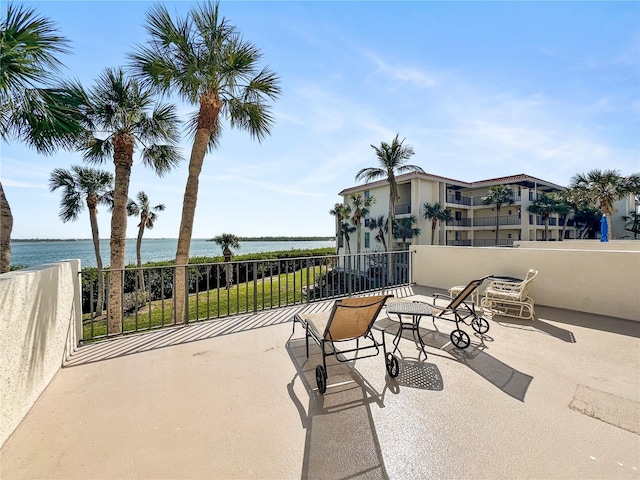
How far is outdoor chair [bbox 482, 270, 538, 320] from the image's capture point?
4.36 m

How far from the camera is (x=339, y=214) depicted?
29.8m

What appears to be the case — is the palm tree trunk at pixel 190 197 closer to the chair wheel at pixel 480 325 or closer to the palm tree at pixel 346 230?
the chair wheel at pixel 480 325

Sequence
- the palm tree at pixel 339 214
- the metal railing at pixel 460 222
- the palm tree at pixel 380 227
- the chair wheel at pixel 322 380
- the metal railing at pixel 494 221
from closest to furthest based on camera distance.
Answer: the chair wheel at pixel 322 380
the metal railing at pixel 494 221
the palm tree at pixel 380 227
the metal railing at pixel 460 222
the palm tree at pixel 339 214

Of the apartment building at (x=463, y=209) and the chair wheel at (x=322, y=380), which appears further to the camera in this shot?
the apartment building at (x=463, y=209)

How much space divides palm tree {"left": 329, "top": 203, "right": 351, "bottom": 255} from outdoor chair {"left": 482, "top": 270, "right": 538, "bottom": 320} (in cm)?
2434

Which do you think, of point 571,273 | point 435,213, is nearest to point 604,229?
point 571,273

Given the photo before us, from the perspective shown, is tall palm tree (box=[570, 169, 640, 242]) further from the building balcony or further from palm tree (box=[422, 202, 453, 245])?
the building balcony

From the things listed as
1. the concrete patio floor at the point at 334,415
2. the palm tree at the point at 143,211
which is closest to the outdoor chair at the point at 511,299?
the concrete patio floor at the point at 334,415

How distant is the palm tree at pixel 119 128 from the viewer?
285 inches

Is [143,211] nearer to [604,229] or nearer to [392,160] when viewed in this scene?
[392,160]

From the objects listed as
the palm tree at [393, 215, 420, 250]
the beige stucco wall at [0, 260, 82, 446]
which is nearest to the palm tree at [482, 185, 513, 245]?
the palm tree at [393, 215, 420, 250]

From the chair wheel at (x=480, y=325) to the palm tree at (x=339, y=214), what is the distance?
83.6 feet

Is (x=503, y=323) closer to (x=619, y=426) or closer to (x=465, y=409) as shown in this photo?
(x=619, y=426)

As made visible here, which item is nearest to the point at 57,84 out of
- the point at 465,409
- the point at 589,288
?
the point at 465,409
